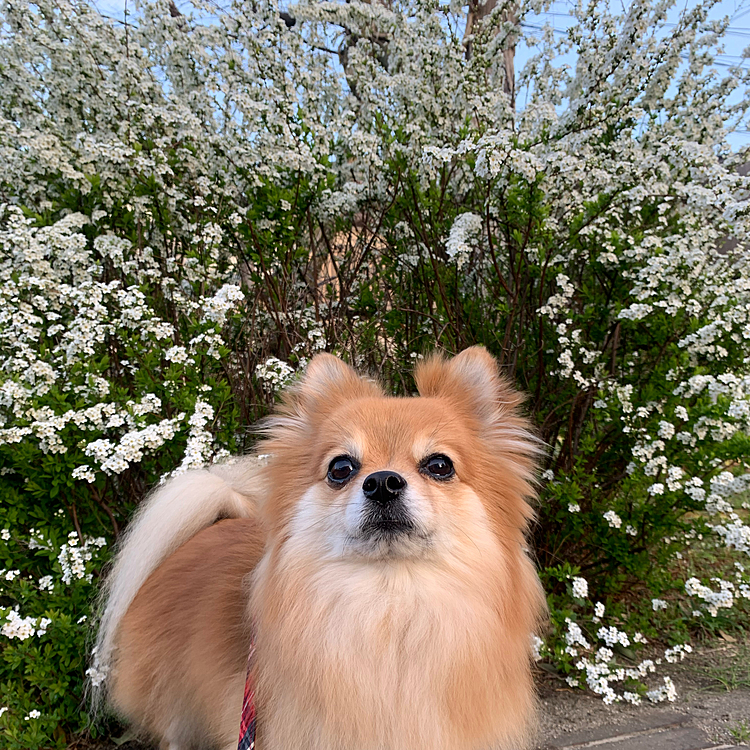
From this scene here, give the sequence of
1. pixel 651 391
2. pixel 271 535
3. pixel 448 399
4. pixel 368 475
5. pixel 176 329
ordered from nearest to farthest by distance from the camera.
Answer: pixel 368 475
pixel 271 535
pixel 448 399
pixel 651 391
pixel 176 329

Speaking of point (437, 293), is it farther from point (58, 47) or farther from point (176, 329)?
point (58, 47)

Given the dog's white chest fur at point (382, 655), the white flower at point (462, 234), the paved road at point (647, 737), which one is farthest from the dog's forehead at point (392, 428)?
the paved road at point (647, 737)

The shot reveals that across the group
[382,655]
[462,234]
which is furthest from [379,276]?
[382,655]

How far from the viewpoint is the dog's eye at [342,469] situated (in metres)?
1.73

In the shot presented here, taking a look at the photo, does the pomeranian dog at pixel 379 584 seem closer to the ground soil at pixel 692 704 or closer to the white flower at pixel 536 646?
the white flower at pixel 536 646

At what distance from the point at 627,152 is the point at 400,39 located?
2.00 metres

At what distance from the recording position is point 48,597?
2.45 metres

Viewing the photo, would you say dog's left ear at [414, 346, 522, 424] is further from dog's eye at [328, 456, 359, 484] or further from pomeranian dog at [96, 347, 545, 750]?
dog's eye at [328, 456, 359, 484]

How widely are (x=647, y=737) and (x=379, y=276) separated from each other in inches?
122

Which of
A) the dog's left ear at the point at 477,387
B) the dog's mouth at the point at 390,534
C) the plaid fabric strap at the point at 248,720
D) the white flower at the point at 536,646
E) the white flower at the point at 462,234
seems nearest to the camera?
the dog's mouth at the point at 390,534

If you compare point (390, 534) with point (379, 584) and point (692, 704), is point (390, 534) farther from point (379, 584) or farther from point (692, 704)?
point (692, 704)

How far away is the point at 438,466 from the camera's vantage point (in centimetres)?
173

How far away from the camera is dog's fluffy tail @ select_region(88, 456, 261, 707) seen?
224 cm

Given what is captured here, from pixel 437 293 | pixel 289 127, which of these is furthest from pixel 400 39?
pixel 437 293
